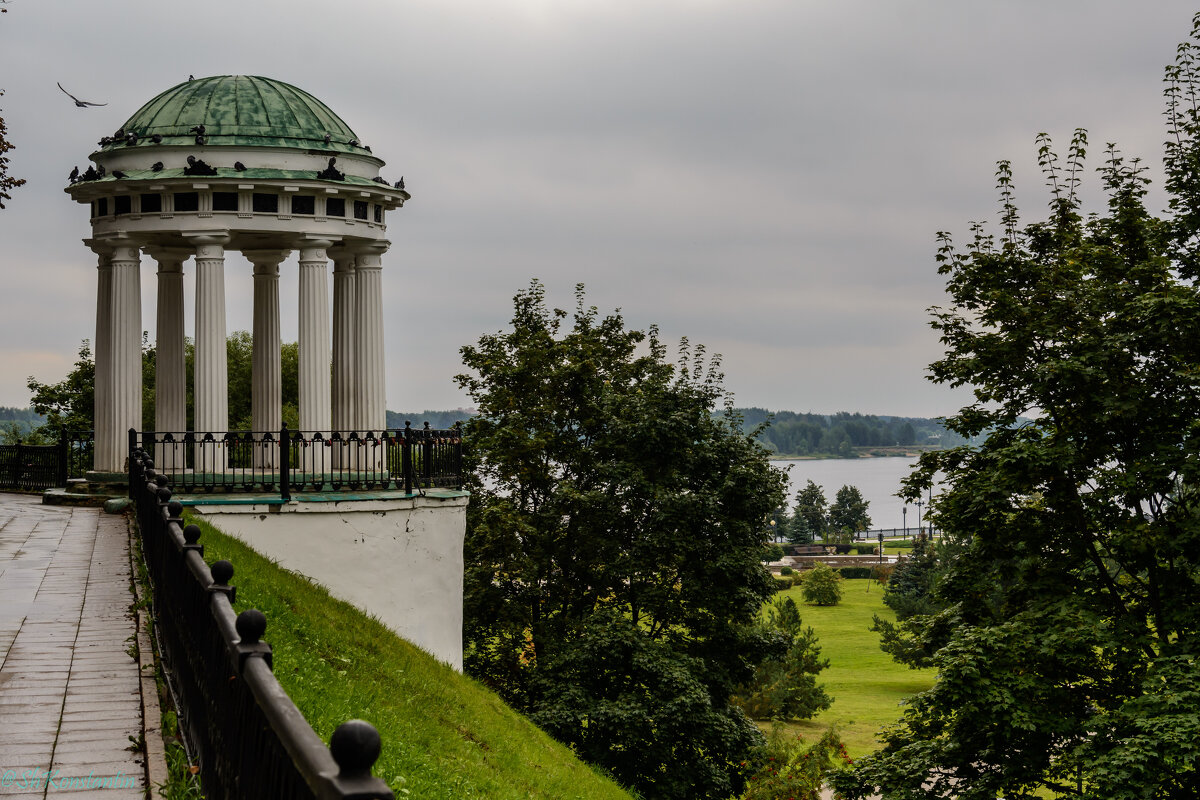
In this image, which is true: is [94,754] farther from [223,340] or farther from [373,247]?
[373,247]

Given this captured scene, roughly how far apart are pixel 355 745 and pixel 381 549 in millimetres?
17738

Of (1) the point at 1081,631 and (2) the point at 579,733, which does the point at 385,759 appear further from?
(2) the point at 579,733

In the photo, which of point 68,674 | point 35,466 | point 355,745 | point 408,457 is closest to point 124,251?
point 35,466

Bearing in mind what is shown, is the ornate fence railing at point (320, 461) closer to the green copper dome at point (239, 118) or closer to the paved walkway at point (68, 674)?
the paved walkway at point (68, 674)

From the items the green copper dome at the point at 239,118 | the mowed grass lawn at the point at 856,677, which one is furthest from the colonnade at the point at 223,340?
the mowed grass lawn at the point at 856,677

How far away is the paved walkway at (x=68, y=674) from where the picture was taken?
662cm

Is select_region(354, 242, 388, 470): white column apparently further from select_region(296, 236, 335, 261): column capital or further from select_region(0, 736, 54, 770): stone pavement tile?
select_region(0, 736, 54, 770): stone pavement tile

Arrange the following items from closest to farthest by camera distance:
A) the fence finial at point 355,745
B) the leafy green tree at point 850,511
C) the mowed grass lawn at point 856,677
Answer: the fence finial at point 355,745 → the mowed grass lawn at point 856,677 → the leafy green tree at point 850,511

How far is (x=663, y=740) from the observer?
26.8 m

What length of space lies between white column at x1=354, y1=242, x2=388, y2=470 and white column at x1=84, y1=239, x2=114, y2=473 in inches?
182

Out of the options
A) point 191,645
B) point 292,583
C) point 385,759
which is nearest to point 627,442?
point 292,583

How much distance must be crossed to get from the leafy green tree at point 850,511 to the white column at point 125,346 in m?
146

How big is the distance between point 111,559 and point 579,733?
15098mm

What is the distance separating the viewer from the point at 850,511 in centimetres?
16662
